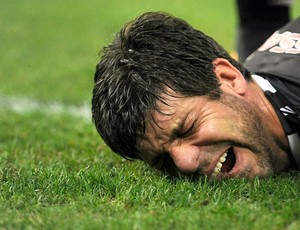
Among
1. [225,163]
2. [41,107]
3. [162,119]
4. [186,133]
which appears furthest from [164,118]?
[41,107]

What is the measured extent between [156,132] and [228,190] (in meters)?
0.47

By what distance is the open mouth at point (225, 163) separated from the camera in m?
3.29

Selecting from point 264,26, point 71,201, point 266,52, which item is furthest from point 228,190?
point 264,26

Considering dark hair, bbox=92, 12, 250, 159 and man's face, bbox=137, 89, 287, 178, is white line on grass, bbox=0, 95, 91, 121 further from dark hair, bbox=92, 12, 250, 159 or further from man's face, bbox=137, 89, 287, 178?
man's face, bbox=137, 89, 287, 178

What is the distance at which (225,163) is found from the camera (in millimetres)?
3385

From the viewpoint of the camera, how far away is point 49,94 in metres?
7.02

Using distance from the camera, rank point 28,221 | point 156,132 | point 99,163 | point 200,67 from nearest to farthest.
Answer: point 28,221 < point 156,132 < point 200,67 < point 99,163

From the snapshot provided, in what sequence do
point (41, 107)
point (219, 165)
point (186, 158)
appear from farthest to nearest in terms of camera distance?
point (41, 107), point (219, 165), point (186, 158)

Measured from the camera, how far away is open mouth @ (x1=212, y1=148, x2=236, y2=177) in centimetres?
329

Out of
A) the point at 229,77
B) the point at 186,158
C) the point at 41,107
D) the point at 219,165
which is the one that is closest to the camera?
the point at 186,158

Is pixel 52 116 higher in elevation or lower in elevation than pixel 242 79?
lower

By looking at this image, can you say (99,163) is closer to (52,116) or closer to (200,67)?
(200,67)

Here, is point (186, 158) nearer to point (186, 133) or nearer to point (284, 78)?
point (186, 133)

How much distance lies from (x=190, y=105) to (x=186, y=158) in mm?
Result: 278
